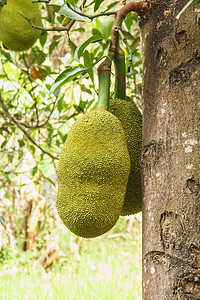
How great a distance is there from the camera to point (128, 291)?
2.57 meters

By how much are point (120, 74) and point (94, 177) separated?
0.85 ft

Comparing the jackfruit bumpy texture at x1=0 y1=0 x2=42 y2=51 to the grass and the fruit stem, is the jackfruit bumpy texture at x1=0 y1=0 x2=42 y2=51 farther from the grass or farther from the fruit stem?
the grass

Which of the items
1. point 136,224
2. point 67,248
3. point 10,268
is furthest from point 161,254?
point 136,224

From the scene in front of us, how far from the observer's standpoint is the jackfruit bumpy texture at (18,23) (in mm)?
1201

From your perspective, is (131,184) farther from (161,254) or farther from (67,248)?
(67,248)

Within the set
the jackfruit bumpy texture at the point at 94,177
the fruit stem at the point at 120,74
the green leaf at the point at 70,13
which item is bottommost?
the jackfruit bumpy texture at the point at 94,177

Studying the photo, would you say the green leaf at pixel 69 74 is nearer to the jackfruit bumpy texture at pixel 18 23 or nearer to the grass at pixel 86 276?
the jackfruit bumpy texture at pixel 18 23

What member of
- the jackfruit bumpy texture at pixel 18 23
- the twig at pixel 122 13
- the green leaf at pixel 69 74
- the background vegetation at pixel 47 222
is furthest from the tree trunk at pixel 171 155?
the background vegetation at pixel 47 222

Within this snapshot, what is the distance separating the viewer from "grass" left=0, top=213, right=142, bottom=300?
254 cm

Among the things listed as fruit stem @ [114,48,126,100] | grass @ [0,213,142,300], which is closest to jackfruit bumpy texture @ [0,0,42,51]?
fruit stem @ [114,48,126,100]

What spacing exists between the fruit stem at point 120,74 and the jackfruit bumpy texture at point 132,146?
38mm

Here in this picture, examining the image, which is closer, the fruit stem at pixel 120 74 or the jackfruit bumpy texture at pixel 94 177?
the jackfruit bumpy texture at pixel 94 177

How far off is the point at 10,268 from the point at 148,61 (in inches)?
124

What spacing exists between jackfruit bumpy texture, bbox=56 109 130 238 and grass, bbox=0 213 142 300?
1919 mm
